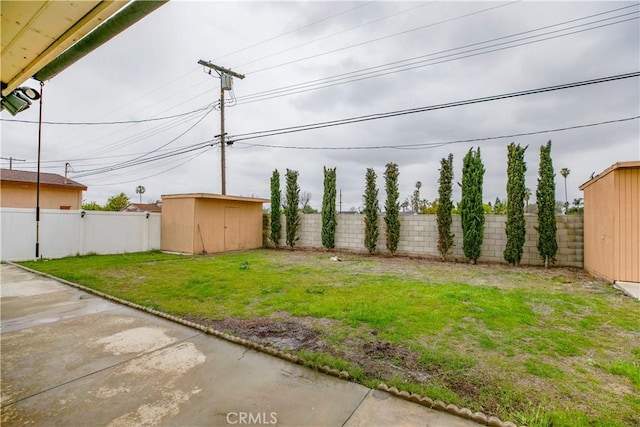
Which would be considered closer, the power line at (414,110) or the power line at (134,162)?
the power line at (414,110)

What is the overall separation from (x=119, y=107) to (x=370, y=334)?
16237 millimetres

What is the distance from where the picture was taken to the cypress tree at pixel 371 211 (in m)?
11.4

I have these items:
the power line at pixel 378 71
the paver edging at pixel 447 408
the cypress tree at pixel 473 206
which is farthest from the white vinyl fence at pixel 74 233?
the paver edging at pixel 447 408

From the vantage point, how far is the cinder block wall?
331 inches

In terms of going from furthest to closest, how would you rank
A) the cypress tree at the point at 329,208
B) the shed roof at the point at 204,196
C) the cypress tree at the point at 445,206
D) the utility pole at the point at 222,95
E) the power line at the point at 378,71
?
1. the utility pole at the point at 222,95
2. the cypress tree at the point at 329,208
3. the shed roof at the point at 204,196
4. the cypress tree at the point at 445,206
5. the power line at the point at 378,71

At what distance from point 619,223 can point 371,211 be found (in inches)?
274

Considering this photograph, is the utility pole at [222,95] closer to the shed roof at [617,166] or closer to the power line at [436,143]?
the power line at [436,143]

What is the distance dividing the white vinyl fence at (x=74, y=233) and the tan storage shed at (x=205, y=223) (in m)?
0.87

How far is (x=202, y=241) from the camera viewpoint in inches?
454

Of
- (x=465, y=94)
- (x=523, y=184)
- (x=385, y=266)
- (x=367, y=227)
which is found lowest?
(x=385, y=266)

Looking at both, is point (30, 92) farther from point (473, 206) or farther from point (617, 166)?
point (473, 206)

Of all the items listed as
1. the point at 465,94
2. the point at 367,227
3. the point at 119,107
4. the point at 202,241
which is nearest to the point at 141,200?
the point at 119,107

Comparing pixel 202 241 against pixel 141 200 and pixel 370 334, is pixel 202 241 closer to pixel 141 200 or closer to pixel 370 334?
pixel 370 334

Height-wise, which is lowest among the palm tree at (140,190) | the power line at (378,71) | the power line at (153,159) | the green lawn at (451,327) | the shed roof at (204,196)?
the green lawn at (451,327)
